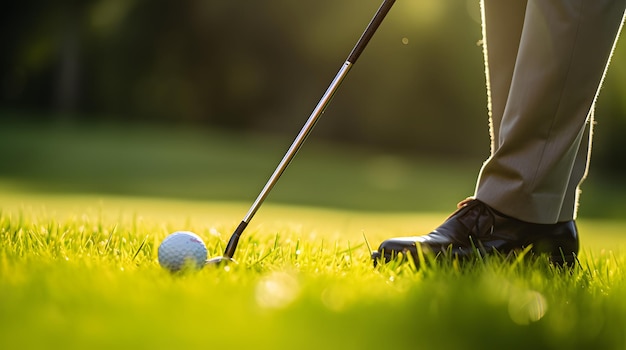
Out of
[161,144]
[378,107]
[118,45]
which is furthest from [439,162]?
[118,45]

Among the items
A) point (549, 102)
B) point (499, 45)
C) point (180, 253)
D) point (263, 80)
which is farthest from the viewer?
point (263, 80)

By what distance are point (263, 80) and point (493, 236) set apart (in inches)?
524

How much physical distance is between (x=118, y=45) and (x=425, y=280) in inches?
556

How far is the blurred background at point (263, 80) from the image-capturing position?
13.4 m

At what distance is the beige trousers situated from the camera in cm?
209

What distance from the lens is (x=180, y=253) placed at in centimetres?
189

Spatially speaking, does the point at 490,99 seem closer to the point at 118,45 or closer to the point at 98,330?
the point at 98,330

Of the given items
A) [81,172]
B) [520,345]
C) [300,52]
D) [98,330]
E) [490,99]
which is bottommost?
[520,345]

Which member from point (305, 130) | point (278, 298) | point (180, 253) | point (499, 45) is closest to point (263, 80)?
point (499, 45)

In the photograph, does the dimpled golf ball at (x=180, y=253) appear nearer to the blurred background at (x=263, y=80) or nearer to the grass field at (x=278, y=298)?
the grass field at (x=278, y=298)

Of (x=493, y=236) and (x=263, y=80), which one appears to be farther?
(x=263, y=80)

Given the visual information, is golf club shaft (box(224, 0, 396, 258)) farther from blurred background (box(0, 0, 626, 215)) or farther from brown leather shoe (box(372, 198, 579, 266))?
blurred background (box(0, 0, 626, 215))

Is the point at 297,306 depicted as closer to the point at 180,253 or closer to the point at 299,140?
the point at 180,253

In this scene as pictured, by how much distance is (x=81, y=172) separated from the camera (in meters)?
8.67
